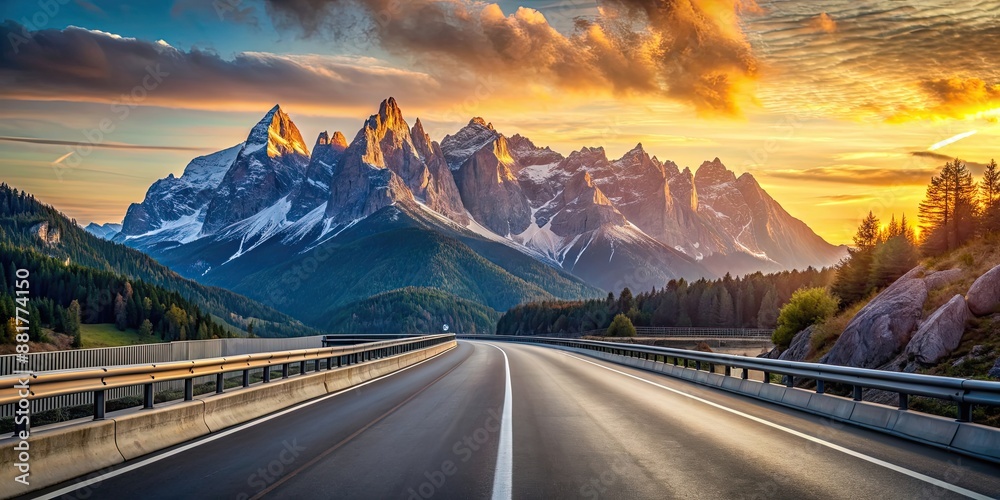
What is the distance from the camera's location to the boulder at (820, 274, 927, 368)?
2553 cm

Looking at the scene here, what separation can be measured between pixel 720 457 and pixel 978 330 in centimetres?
1510

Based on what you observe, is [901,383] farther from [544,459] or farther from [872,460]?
[544,459]

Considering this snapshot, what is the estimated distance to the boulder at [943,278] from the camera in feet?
92.3

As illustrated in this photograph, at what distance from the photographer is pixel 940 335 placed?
2275cm

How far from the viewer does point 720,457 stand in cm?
1105

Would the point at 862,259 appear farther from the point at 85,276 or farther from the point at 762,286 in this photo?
the point at 85,276

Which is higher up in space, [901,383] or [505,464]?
[901,383]

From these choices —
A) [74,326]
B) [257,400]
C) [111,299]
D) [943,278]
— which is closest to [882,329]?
[943,278]

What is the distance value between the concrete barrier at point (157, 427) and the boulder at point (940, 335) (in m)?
18.5

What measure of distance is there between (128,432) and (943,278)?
26.6 metres

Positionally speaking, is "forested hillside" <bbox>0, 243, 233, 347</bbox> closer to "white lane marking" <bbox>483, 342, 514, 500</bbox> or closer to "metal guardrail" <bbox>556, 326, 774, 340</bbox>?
"metal guardrail" <bbox>556, 326, 774, 340</bbox>

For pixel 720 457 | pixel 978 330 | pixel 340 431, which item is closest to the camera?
pixel 720 457

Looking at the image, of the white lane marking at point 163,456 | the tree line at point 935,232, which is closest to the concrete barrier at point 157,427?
the white lane marking at point 163,456

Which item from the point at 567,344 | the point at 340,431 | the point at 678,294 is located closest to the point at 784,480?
the point at 340,431
